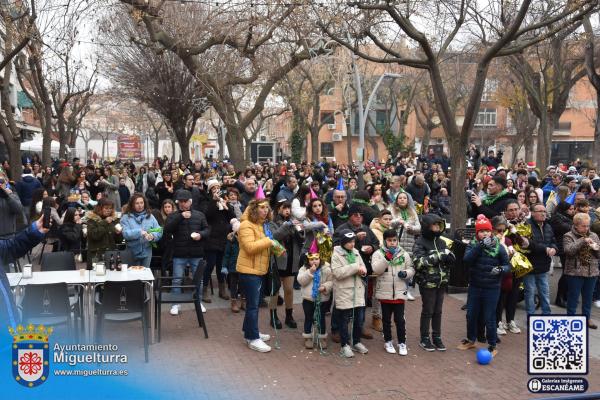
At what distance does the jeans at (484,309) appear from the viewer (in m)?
6.99

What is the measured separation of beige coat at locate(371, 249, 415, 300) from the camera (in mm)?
6988

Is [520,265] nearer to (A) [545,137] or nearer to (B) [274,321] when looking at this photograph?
(B) [274,321]

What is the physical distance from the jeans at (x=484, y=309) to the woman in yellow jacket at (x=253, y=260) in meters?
2.40

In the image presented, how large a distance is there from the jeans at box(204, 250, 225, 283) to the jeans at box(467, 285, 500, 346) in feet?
12.8

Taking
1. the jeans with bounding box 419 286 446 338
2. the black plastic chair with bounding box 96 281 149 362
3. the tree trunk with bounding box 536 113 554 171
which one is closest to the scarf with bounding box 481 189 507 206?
the jeans with bounding box 419 286 446 338

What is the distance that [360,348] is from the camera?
7078 millimetres

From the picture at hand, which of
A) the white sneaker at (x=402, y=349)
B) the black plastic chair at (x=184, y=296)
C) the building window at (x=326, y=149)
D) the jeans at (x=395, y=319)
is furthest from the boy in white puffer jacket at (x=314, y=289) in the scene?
the building window at (x=326, y=149)

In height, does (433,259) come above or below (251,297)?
above

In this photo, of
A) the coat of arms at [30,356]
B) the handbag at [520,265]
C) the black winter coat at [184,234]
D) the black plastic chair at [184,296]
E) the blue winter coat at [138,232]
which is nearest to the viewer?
the coat of arms at [30,356]

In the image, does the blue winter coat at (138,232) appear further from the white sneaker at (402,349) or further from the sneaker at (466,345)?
the sneaker at (466,345)

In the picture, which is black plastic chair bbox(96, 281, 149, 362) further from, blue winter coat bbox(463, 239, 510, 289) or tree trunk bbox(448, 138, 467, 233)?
tree trunk bbox(448, 138, 467, 233)

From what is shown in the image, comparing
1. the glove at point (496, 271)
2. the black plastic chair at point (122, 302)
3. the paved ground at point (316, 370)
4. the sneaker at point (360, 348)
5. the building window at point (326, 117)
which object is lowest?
the paved ground at point (316, 370)

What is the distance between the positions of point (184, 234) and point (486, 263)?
4000mm

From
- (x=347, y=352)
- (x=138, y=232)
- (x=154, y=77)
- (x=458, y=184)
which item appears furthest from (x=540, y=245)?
(x=154, y=77)
